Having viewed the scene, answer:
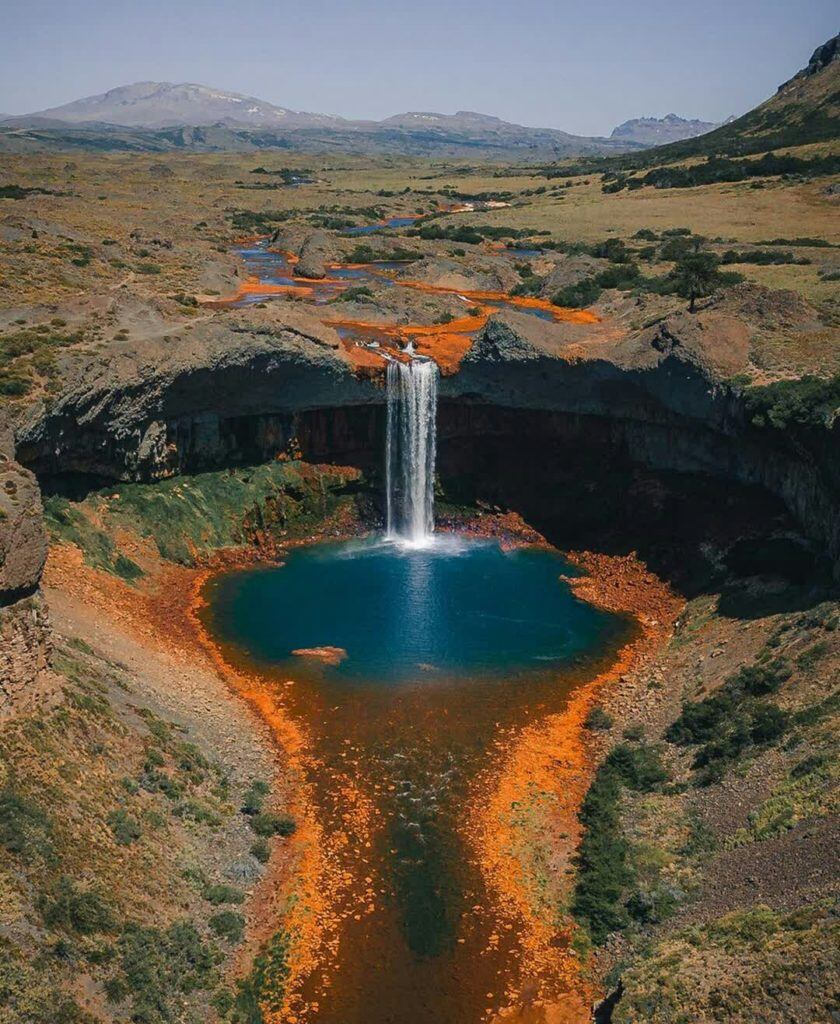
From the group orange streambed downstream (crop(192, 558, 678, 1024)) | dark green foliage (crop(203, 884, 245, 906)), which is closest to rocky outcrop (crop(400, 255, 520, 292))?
orange streambed downstream (crop(192, 558, 678, 1024))

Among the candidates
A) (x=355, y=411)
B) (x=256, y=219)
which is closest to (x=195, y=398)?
(x=355, y=411)

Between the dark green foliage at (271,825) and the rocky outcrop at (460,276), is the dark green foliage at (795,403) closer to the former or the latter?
the dark green foliage at (271,825)

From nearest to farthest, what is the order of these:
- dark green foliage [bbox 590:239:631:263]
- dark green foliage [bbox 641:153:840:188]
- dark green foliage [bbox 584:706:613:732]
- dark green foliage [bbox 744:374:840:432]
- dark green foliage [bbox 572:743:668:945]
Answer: dark green foliage [bbox 572:743:668:945] → dark green foliage [bbox 584:706:613:732] → dark green foliage [bbox 744:374:840:432] → dark green foliage [bbox 590:239:631:263] → dark green foliage [bbox 641:153:840:188]

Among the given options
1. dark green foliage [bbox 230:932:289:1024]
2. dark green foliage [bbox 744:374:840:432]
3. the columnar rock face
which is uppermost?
dark green foliage [bbox 744:374:840:432]

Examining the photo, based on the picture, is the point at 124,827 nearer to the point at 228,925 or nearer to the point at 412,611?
the point at 228,925

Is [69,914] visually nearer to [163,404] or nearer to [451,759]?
[451,759]

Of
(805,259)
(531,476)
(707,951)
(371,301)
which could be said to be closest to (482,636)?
(531,476)

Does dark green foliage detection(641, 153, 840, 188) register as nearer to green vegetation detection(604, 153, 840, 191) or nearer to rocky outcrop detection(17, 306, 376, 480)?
green vegetation detection(604, 153, 840, 191)
